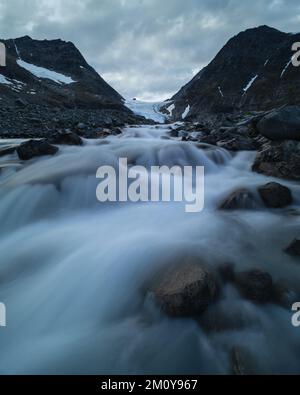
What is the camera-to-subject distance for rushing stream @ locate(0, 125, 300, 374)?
3.96 meters

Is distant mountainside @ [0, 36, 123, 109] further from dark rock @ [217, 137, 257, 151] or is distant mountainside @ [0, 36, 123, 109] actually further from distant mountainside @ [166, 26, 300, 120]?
dark rock @ [217, 137, 257, 151]

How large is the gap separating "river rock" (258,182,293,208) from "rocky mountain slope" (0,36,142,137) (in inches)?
576

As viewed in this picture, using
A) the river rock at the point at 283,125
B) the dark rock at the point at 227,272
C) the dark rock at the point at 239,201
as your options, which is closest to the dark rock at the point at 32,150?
the dark rock at the point at 239,201

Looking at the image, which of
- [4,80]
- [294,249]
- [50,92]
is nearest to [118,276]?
[294,249]

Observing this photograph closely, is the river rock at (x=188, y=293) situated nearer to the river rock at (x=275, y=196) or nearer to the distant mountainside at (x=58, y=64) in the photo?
the river rock at (x=275, y=196)

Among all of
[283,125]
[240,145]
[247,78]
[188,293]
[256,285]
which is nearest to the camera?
[188,293]

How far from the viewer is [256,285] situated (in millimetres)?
4543

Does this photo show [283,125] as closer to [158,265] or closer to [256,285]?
[158,265]

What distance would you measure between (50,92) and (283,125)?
5157cm

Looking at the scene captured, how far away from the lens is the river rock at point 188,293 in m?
4.21

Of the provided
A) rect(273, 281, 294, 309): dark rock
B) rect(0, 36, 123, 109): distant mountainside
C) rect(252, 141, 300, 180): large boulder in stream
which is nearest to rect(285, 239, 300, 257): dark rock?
rect(273, 281, 294, 309): dark rock

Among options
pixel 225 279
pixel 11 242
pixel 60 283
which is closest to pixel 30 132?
pixel 11 242

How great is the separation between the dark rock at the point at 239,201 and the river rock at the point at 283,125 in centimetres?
401

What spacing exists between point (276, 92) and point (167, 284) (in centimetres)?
8063
